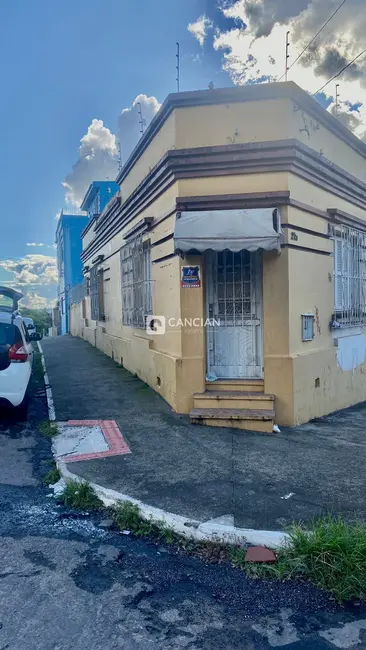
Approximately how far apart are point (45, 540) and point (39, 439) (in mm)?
2933

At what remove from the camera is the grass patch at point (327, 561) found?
10.3 ft

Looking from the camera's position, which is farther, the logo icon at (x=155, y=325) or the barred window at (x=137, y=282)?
the barred window at (x=137, y=282)

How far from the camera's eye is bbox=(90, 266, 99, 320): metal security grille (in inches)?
628

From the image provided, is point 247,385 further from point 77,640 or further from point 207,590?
point 77,640

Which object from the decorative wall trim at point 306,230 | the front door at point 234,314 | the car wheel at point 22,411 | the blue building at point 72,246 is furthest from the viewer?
the blue building at point 72,246

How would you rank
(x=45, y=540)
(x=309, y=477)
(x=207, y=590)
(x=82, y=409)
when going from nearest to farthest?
(x=207, y=590) → (x=45, y=540) → (x=309, y=477) → (x=82, y=409)

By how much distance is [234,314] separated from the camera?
7.57 meters

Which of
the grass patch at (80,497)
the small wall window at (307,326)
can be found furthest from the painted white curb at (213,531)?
the small wall window at (307,326)

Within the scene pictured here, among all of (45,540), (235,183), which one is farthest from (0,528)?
(235,183)

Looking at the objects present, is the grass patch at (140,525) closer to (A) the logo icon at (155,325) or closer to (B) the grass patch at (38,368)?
(A) the logo icon at (155,325)

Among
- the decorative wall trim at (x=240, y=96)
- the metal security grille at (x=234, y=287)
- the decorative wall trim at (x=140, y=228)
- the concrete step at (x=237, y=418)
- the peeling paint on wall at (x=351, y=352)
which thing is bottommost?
the concrete step at (x=237, y=418)

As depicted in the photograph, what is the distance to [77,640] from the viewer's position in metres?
2.72

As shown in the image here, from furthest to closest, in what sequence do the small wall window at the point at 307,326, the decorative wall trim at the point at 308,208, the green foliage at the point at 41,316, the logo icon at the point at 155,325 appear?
the green foliage at the point at 41,316 < the logo icon at the point at 155,325 < the small wall window at the point at 307,326 < the decorative wall trim at the point at 308,208

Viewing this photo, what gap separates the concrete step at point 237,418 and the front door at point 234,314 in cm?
65
